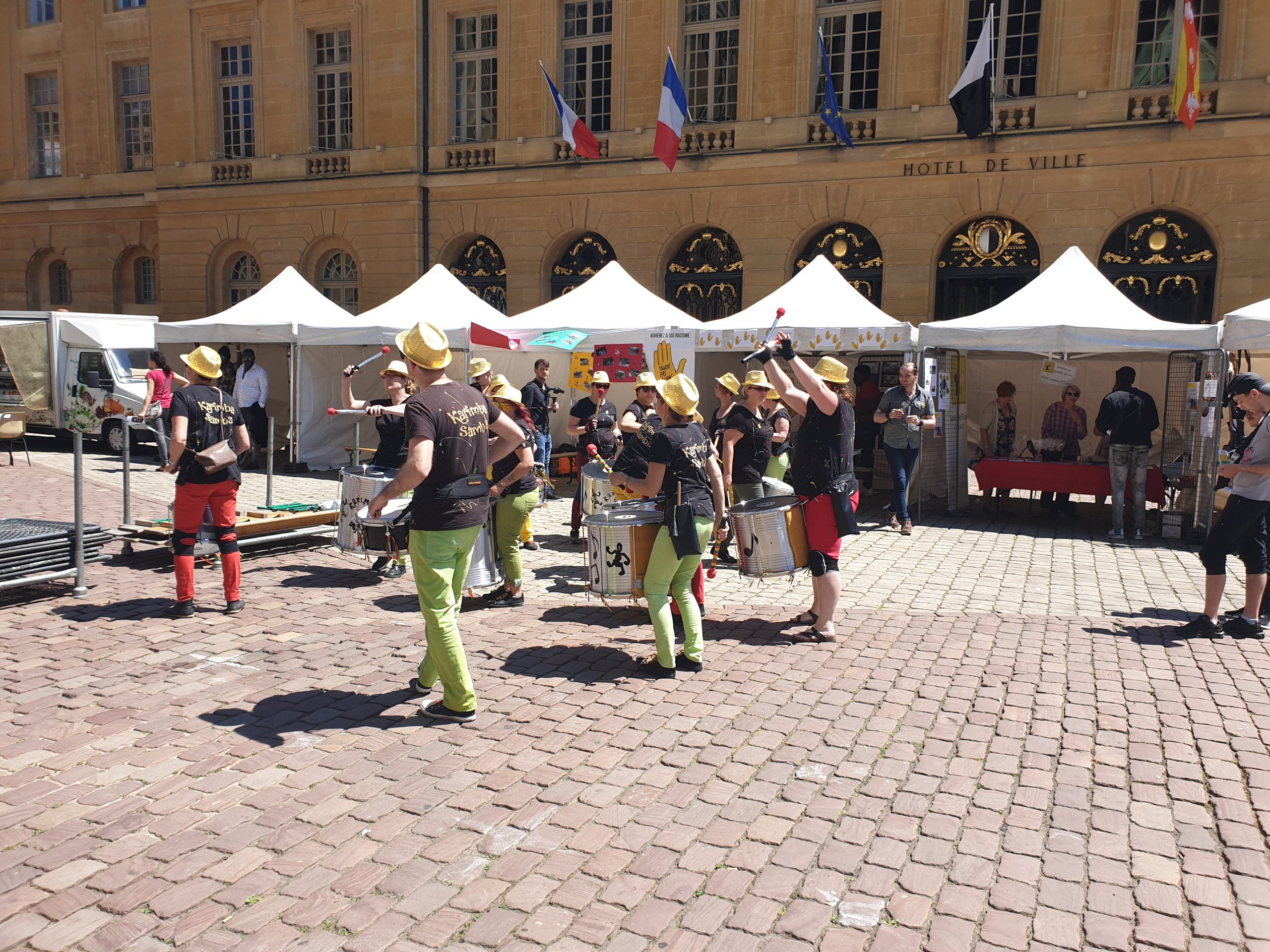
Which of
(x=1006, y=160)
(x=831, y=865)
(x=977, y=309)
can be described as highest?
(x=1006, y=160)

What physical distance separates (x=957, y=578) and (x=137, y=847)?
7.14 metres

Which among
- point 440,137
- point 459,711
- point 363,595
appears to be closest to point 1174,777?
point 459,711

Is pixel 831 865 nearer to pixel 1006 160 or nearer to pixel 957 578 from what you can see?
pixel 957 578

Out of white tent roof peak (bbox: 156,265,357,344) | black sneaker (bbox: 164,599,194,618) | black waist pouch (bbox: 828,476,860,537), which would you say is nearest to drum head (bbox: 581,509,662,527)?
black waist pouch (bbox: 828,476,860,537)

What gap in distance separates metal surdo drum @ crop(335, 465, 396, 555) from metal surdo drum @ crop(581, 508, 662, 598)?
7.77 feet

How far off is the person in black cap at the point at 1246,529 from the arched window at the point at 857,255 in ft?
40.3

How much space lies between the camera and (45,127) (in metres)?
29.3

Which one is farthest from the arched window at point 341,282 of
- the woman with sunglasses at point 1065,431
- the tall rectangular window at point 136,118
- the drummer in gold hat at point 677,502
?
the drummer in gold hat at point 677,502

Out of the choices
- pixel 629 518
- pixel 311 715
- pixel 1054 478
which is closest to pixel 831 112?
pixel 1054 478

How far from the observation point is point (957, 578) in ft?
30.1

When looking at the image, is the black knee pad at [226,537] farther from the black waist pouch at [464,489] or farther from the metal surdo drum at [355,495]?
the black waist pouch at [464,489]

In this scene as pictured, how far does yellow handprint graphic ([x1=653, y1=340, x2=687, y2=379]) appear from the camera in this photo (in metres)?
13.3

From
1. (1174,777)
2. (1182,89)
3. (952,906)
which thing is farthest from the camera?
(1182,89)

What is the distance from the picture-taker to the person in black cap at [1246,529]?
6773 mm
